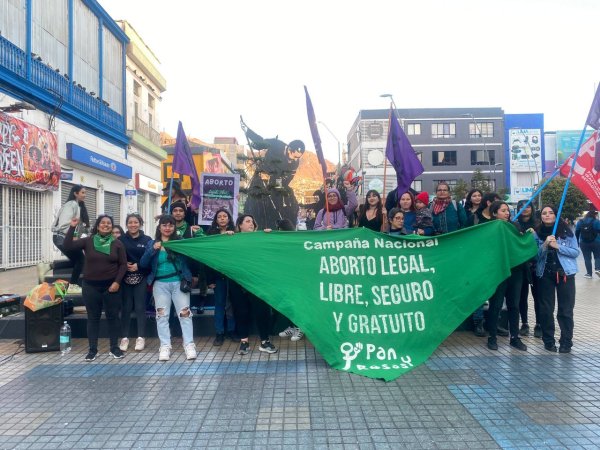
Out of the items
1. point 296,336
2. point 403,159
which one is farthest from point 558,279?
point 296,336

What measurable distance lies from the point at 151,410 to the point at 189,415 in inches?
14.7

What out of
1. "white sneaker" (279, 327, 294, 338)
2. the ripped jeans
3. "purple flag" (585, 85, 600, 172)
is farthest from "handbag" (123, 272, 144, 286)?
"purple flag" (585, 85, 600, 172)

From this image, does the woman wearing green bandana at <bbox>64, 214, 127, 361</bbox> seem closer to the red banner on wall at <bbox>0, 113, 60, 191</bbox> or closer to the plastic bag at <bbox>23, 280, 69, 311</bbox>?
the plastic bag at <bbox>23, 280, 69, 311</bbox>

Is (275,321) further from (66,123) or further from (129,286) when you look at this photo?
(66,123)

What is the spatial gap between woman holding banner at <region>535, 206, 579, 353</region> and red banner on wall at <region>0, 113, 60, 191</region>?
1321 cm

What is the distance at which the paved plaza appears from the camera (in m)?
3.89

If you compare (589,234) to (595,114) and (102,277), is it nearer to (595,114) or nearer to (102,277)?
(595,114)

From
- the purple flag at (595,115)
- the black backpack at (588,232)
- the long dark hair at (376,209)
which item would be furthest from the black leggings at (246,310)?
the black backpack at (588,232)

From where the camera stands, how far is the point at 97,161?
20797 millimetres

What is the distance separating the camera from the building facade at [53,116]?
14719 mm

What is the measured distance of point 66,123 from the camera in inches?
733

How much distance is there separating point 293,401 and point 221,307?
2.27 metres

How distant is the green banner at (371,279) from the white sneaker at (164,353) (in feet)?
3.67

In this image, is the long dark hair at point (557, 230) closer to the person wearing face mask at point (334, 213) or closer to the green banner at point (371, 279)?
the green banner at point (371, 279)
